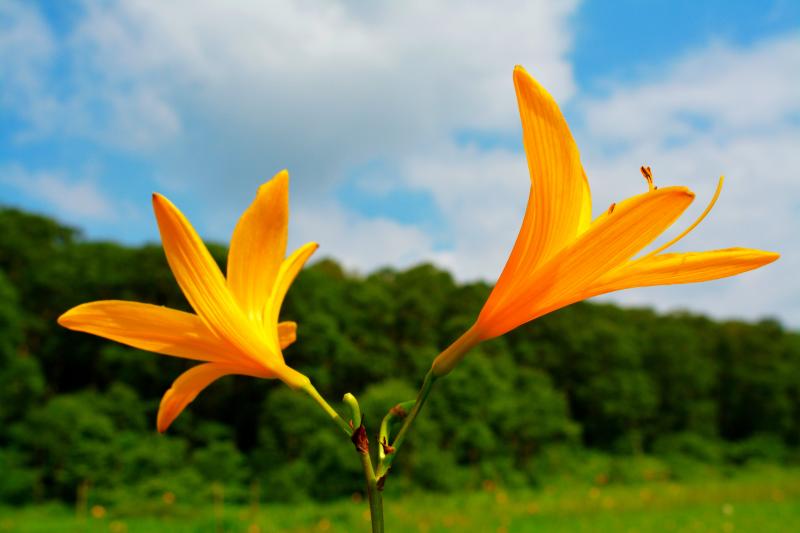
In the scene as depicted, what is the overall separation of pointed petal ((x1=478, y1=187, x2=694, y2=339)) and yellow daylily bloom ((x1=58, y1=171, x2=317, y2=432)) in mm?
266


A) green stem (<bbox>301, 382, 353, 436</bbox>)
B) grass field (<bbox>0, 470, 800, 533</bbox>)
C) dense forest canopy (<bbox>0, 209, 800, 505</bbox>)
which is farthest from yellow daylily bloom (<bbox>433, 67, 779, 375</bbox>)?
Result: dense forest canopy (<bbox>0, 209, 800, 505</bbox>)

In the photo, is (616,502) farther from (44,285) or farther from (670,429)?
(44,285)

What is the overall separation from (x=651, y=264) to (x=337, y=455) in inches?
557

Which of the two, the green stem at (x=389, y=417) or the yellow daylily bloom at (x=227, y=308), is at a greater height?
the yellow daylily bloom at (x=227, y=308)

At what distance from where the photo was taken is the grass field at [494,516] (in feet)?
29.7

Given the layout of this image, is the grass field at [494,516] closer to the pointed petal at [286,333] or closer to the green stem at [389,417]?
the pointed petal at [286,333]

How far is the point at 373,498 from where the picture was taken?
0.65 meters

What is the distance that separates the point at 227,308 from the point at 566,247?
1.40 feet

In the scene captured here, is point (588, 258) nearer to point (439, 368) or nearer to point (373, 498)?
point (439, 368)

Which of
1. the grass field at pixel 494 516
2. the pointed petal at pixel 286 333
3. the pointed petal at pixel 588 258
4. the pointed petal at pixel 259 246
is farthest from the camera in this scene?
the grass field at pixel 494 516

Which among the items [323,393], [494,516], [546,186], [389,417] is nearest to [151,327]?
[389,417]

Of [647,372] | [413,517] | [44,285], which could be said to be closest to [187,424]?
[44,285]

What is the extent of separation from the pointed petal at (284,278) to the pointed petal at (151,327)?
0.22 feet

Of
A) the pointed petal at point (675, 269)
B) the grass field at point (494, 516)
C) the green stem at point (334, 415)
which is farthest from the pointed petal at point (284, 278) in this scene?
the grass field at point (494, 516)
